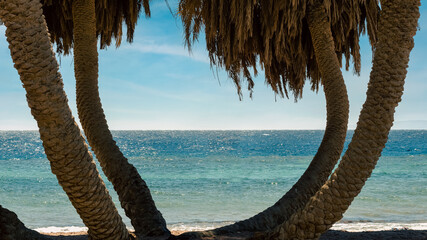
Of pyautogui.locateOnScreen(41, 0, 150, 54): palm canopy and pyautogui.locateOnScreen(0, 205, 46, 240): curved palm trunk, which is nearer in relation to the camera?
pyautogui.locateOnScreen(0, 205, 46, 240): curved palm trunk

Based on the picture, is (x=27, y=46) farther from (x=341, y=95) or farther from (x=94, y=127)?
(x=341, y=95)

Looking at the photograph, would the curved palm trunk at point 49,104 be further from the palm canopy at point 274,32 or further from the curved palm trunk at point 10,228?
the palm canopy at point 274,32

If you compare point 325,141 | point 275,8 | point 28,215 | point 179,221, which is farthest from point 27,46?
point 28,215

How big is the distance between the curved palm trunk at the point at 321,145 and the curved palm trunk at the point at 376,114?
1120 millimetres

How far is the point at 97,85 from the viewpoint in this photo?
4.44 metres

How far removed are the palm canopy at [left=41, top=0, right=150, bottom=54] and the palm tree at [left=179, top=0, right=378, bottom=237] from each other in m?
0.72

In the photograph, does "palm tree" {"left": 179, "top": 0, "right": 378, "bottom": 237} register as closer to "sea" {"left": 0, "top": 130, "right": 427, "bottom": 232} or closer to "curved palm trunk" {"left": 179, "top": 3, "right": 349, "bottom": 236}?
"curved palm trunk" {"left": 179, "top": 3, "right": 349, "bottom": 236}

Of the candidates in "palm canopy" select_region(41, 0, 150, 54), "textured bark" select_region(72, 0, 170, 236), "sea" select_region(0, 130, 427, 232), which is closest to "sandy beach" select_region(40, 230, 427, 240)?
"sea" select_region(0, 130, 427, 232)

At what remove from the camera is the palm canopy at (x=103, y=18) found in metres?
5.15

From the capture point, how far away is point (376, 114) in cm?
288

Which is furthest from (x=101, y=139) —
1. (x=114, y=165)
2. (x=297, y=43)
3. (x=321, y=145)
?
(x=297, y=43)

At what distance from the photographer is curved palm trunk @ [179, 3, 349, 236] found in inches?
164

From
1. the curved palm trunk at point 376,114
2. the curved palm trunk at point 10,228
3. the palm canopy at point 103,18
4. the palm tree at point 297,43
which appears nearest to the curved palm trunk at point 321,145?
the palm tree at point 297,43

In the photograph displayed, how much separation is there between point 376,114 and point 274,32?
2714 millimetres
